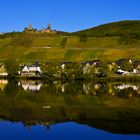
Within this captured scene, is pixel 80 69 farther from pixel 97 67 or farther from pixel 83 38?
pixel 83 38

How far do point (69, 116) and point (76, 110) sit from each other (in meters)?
5.14

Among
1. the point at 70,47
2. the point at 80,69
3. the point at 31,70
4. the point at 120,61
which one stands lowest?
the point at 80,69

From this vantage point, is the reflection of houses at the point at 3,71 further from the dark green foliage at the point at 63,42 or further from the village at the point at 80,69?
the dark green foliage at the point at 63,42

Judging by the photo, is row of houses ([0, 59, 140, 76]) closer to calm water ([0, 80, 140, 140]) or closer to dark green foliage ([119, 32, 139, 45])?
dark green foliage ([119, 32, 139, 45])

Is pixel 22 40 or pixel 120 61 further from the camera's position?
pixel 22 40

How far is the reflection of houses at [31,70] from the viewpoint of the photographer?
5624 inches

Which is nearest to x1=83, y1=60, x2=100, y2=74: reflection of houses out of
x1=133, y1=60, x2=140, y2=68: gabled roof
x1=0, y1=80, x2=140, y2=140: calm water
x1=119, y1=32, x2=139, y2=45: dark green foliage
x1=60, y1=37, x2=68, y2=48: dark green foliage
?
x1=133, y1=60, x2=140, y2=68: gabled roof

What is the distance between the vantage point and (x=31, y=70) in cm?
14500

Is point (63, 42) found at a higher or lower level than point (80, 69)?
higher

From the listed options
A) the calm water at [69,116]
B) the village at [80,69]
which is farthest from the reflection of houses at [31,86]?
the village at [80,69]

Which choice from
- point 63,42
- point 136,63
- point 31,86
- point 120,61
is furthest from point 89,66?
point 63,42

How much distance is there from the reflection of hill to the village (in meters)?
53.6

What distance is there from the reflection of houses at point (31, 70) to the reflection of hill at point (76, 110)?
6544 centimetres

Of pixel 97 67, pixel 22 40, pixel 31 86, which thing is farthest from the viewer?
pixel 22 40
